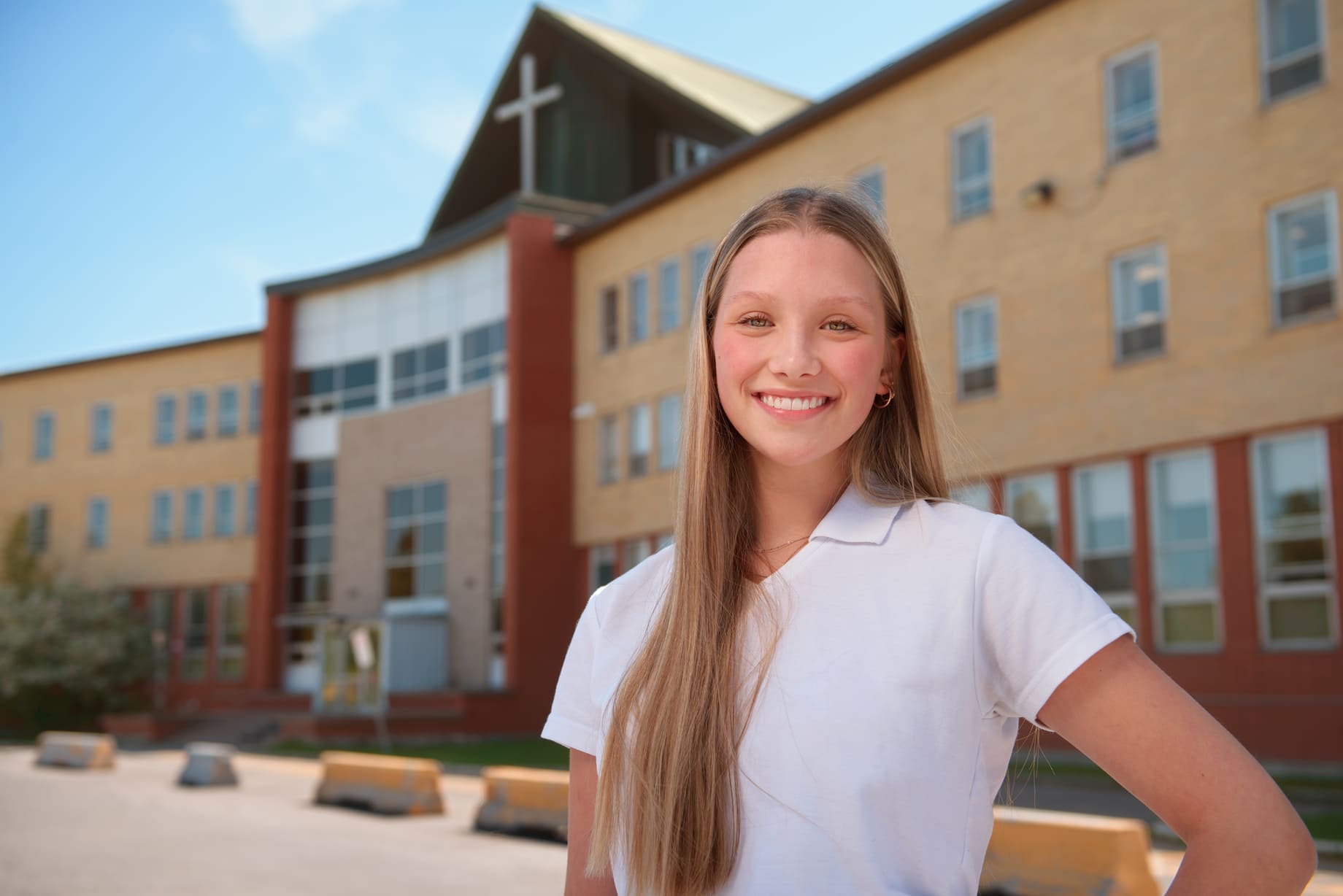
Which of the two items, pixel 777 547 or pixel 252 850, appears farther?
pixel 252 850

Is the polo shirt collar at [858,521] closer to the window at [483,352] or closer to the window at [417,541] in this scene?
the window at [483,352]

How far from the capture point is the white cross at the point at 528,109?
4144 centimetres

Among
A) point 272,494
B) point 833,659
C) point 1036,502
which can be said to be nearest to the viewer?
point 833,659

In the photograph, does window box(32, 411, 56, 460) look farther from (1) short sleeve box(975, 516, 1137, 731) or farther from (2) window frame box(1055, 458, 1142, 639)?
(1) short sleeve box(975, 516, 1137, 731)

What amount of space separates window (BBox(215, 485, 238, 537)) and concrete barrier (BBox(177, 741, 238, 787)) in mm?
26551

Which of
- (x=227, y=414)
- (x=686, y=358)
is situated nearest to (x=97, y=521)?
(x=227, y=414)

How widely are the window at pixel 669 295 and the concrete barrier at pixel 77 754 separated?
50.9 ft

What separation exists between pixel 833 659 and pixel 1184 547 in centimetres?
2104

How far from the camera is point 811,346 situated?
6.84 feet

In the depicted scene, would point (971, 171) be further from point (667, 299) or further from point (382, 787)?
point (382, 787)

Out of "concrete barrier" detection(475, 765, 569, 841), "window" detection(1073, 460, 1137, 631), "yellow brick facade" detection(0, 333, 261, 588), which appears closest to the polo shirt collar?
"concrete barrier" detection(475, 765, 569, 841)

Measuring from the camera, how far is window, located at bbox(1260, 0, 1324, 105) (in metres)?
19.8

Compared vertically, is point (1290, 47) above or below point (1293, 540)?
above

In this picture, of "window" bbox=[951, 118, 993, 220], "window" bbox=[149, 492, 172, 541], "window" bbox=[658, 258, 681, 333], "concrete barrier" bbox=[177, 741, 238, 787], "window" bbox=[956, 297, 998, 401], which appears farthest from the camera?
"window" bbox=[149, 492, 172, 541]
